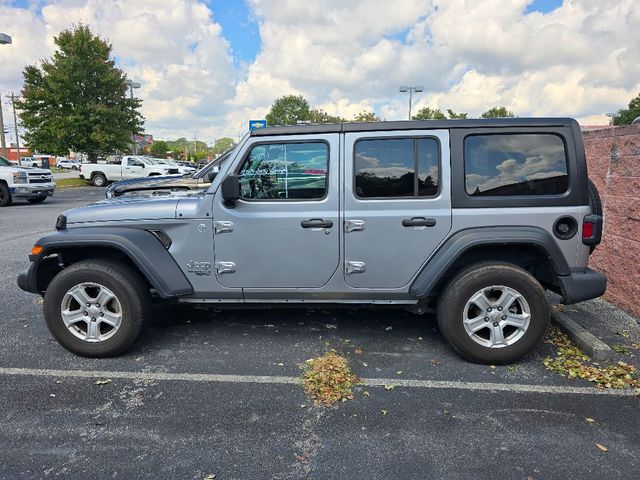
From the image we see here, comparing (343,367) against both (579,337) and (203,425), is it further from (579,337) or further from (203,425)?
(579,337)

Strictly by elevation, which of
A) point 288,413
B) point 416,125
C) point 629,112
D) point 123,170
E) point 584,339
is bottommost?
point 288,413

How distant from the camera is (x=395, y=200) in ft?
12.1

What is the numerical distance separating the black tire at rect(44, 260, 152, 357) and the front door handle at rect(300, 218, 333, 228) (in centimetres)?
149

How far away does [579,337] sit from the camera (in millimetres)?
4047

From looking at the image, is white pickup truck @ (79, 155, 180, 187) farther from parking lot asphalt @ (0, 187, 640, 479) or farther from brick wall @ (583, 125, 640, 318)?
brick wall @ (583, 125, 640, 318)

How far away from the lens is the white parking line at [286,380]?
11.0ft

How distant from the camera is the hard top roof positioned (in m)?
3.67

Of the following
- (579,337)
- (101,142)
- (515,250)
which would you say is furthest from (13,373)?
(101,142)

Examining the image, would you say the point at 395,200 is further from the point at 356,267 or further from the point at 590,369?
the point at 590,369

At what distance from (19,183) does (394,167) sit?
15.6 m

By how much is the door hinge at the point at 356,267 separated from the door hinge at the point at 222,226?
102 cm

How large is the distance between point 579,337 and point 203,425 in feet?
10.6

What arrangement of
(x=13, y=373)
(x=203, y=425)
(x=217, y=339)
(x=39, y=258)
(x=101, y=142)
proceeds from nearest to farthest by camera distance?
(x=203, y=425), (x=13, y=373), (x=39, y=258), (x=217, y=339), (x=101, y=142)

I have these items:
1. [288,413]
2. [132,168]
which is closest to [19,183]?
[132,168]
